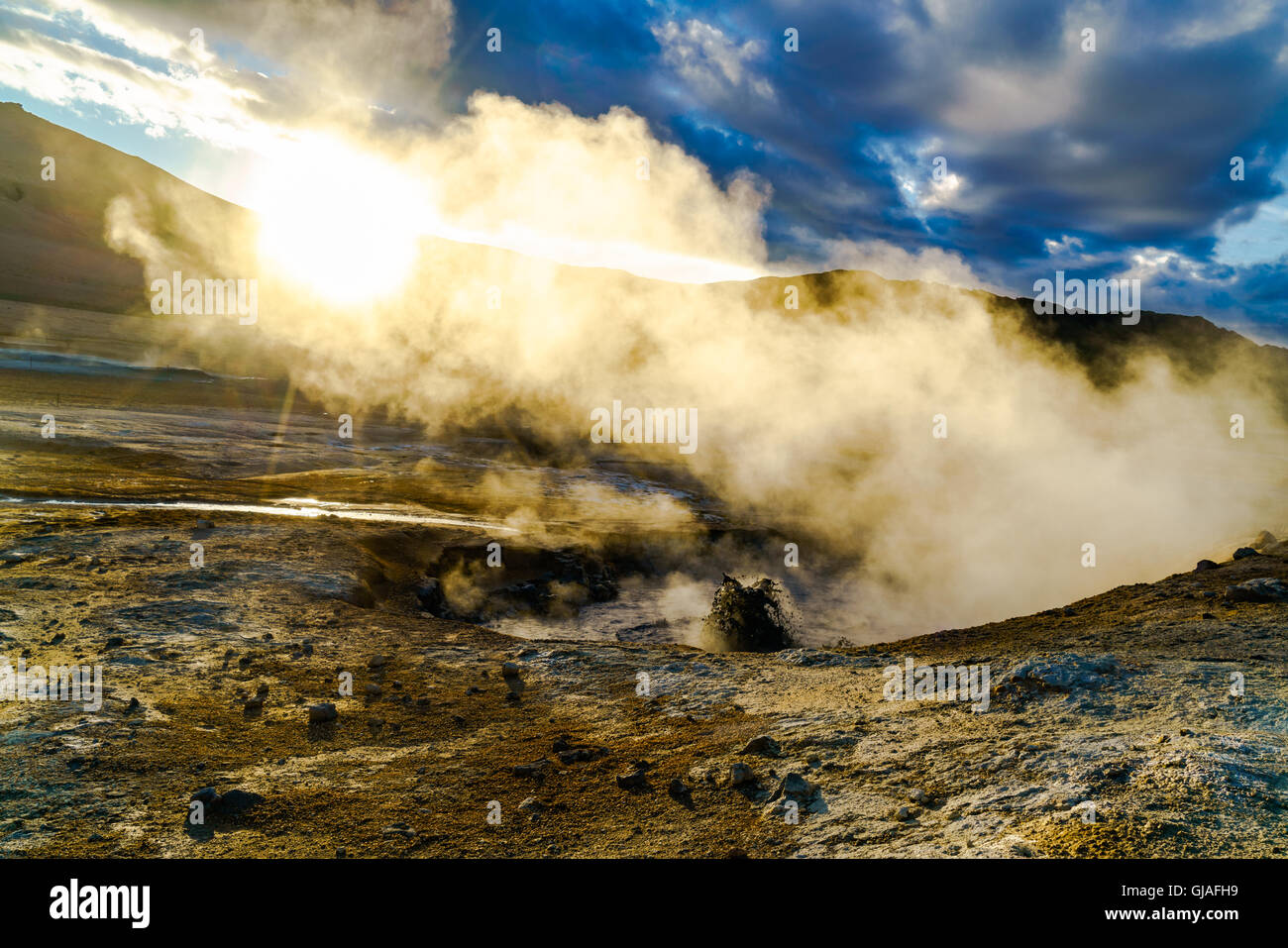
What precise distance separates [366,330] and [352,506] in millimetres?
40644

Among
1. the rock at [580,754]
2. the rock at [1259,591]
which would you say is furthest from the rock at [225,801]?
the rock at [1259,591]

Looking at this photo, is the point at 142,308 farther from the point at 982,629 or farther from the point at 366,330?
the point at 982,629

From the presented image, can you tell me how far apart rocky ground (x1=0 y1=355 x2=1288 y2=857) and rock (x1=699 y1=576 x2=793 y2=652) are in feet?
10.0

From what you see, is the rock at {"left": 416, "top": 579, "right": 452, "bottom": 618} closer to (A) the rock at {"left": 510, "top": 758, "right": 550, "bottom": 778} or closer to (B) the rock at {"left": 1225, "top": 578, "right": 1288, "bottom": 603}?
(A) the rock at {"left": 510, "top": 758, "right": 550, "bottom": 778}

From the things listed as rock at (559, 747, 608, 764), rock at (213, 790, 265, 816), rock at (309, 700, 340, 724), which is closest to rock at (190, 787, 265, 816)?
rock at (213, 790, 265, 816)

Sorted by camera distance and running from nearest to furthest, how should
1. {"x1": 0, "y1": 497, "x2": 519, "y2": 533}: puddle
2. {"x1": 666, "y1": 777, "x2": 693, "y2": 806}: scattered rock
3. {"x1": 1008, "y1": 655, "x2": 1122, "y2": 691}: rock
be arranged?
{"x1": 666, "y1": 777, "x2": 693, "y2": 806}: scattered rock → {"x1": 1008, "y1": 655, "x2": 1122, "y2": 691}: rock → {"x1": 0, "y1": 497, "x2": 519, "y2": 533}: puddle

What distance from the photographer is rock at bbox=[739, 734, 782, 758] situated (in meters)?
5.55

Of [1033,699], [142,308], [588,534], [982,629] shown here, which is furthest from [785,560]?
[142,308]

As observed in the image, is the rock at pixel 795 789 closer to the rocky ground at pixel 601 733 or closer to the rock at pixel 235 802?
the rocky ground at pixel 601 733

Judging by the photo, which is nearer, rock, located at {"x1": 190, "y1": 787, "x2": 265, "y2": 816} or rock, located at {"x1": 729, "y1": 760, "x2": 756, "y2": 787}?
rock, located at {"x1": 190, "y1": 787, "x2": 265, "y2": 816}

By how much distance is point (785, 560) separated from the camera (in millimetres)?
18359

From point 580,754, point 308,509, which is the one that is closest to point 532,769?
point 580,754

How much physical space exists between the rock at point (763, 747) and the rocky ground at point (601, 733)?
19 mm

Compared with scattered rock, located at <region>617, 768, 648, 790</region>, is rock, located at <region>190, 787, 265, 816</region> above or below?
above
